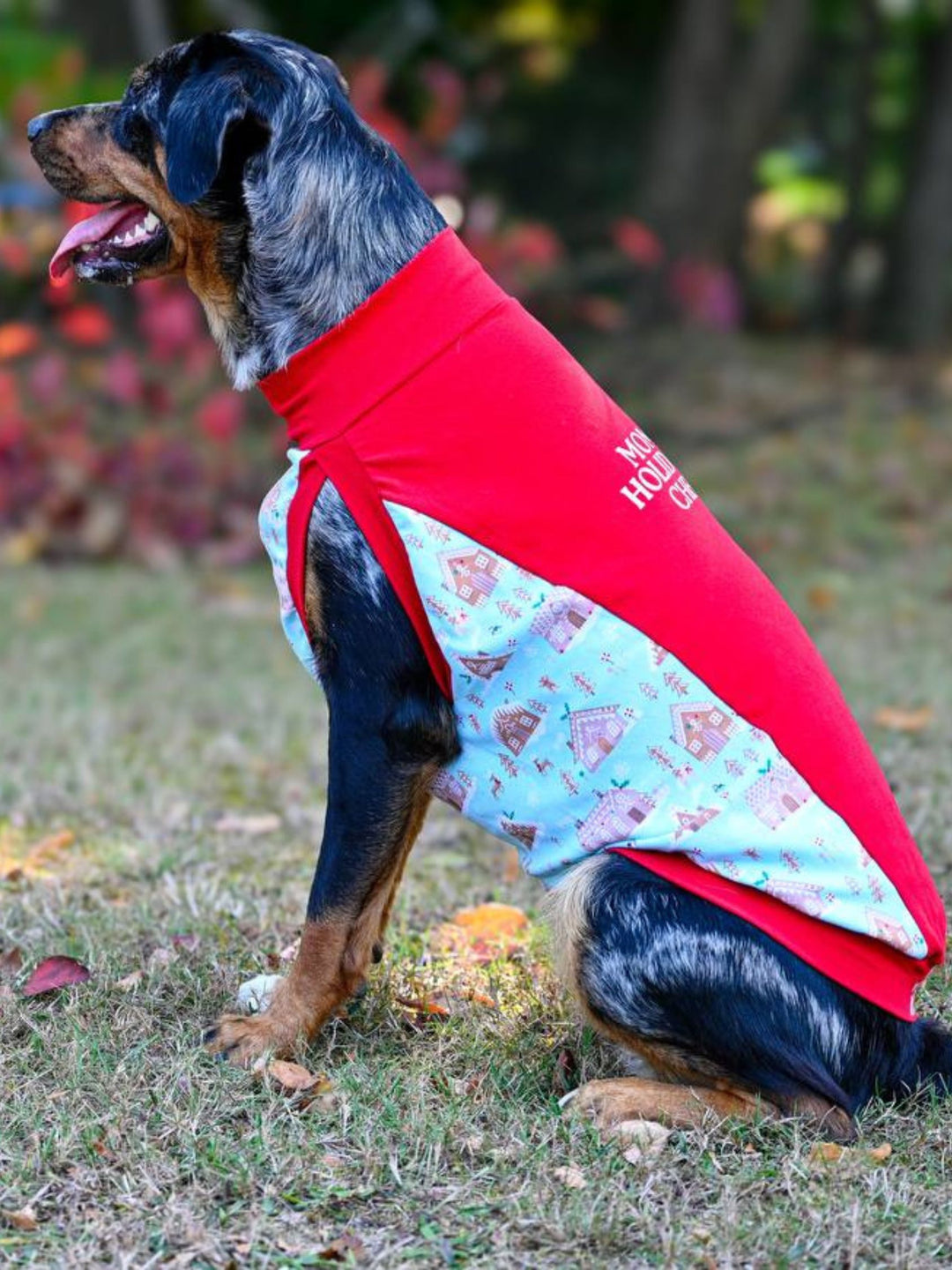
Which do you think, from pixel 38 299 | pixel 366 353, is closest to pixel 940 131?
pixel 38 299

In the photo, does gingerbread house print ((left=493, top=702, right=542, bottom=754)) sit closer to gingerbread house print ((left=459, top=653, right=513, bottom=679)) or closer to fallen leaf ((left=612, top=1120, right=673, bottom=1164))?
gingerbread house print ((left=459, top=653, right=513, bottom=679))

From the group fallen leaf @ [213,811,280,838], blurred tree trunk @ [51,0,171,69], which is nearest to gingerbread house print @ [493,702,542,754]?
fallen leaf @ [213,811,280,838]

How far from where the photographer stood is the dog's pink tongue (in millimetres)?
3482

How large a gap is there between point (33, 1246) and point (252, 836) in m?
2.30

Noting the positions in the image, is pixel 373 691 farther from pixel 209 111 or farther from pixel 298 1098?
pixel 209 111

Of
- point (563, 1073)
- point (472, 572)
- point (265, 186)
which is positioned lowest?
point (563, 1073)

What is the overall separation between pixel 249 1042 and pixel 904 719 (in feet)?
11.0

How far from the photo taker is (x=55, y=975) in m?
3.62

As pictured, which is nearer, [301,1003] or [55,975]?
[301,1003]

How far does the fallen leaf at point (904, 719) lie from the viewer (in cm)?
580

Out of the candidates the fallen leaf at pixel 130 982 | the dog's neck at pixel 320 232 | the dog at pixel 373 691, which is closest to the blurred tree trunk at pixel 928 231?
the dog at pixel 373 691

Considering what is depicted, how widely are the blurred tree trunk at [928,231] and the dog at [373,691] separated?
1186 centimetres

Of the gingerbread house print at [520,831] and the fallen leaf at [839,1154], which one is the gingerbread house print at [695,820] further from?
the fallen leaf at [839,1154]

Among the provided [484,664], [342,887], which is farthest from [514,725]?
[342,887]
